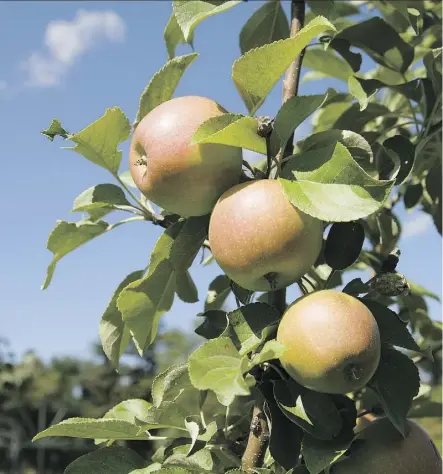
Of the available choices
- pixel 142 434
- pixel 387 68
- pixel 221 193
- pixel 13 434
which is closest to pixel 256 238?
pixel 221 193

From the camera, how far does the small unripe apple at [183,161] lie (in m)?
0.84

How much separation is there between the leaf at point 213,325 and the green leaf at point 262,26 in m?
0.57

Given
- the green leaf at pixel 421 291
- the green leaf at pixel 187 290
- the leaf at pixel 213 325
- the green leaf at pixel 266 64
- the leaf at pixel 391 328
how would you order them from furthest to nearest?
the green leaf at pixel 421 291, the green leaf at pixel 187 290, the leaf at pixel 213 325, the leaf at pixel 391 328, the green leaf at pixel 266 64

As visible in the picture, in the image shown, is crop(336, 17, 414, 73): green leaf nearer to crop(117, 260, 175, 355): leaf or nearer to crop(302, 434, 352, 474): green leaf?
crop(117, 260, 175, 355): leaf

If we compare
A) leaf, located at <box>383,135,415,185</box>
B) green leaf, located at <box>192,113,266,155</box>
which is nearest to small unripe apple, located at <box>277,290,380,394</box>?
green leaf, located at <box>192,113,266,155</box>

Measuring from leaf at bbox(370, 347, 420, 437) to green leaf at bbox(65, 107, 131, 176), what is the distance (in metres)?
0.52

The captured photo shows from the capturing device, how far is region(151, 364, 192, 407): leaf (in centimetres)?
93

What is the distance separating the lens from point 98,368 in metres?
16.3

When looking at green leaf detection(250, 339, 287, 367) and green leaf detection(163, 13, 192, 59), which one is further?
green leaf detection(163, 13, 192, 59)

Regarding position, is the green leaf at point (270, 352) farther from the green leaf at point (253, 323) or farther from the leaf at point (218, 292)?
the leaf at point (218, 292)

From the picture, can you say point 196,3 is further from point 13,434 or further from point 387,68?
point 13,434

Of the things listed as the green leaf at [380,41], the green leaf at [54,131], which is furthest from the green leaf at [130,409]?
the green leaf at [380,41]

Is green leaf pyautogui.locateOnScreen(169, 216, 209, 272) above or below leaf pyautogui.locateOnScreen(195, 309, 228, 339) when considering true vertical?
above

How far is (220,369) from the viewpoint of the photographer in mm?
757
